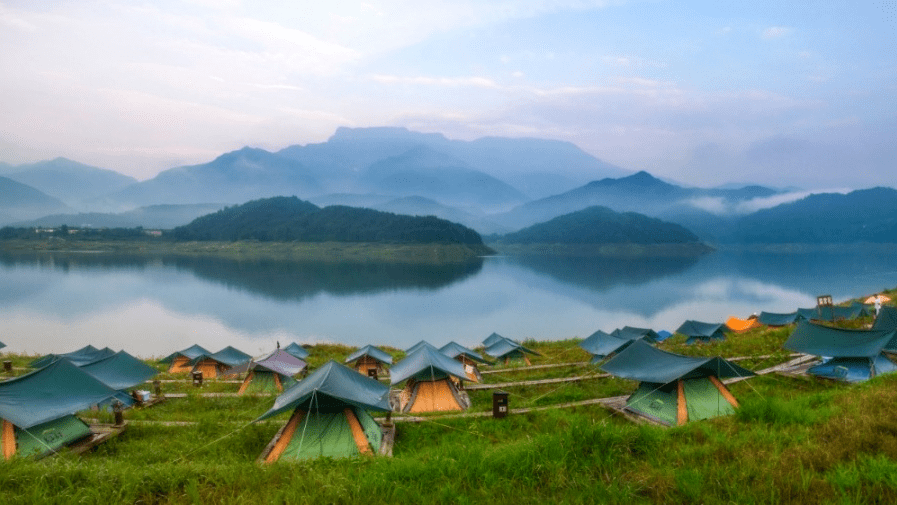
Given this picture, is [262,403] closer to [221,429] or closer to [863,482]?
[221,429]

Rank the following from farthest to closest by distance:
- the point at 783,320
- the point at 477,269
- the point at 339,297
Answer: the point at 477,269, the point at 339,297, the point at 783,320

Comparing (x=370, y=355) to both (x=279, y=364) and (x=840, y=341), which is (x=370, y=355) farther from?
(x=840, y=341)

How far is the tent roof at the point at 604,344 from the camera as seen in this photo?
22.3m

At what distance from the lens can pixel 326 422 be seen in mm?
10305

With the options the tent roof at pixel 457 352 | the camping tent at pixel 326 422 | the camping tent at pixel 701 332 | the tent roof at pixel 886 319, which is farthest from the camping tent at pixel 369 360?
the tent roof at pixel 886 319

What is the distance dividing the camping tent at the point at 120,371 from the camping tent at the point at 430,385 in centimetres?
844

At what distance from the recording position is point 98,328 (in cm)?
4784

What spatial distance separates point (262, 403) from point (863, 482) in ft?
44.2

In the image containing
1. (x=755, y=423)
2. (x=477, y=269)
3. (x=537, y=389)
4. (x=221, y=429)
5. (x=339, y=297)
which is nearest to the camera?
(x=755, y=423)

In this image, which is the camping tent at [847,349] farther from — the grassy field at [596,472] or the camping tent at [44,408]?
the camping tent at [44,408]

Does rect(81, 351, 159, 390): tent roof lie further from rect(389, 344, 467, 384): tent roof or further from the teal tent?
the teal tent

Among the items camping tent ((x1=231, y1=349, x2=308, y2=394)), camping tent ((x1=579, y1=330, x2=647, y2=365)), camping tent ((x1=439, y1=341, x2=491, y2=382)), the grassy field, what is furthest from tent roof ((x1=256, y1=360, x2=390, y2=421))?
camping tent ((x1=579, y1=330, x2=647, y2=365))

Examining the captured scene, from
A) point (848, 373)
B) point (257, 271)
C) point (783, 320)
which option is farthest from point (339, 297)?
point (848, 373)

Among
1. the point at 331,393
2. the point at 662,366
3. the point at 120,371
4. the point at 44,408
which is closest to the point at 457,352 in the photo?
the point at 662,366
